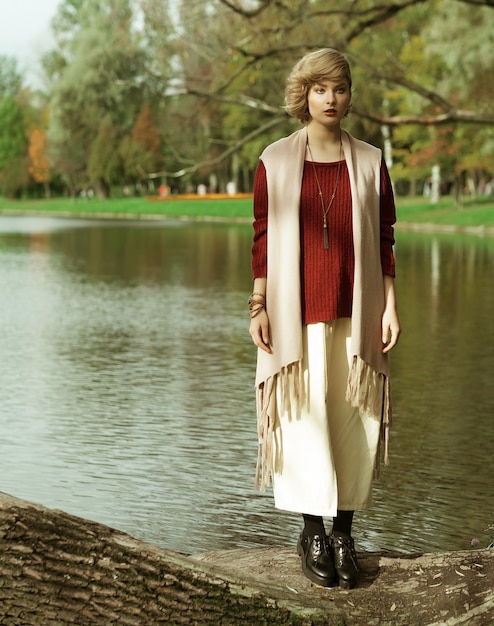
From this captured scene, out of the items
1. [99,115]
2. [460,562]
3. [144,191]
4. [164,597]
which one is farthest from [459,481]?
[144,191]

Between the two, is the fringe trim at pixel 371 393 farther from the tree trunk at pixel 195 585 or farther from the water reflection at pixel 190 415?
the water reflection at pixel 190 415

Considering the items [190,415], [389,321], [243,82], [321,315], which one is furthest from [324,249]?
[243,82]

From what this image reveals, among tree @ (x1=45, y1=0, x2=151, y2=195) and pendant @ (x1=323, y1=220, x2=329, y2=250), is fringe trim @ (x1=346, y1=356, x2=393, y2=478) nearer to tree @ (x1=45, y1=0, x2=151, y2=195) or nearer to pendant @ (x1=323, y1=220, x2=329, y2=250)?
pendant @ (x1=323, y1=220, x2=329, y2=250)

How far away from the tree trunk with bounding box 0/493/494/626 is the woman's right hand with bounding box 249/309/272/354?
Answer: 0.68 meters

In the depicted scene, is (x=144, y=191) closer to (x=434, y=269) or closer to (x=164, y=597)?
(x=434, y=269)

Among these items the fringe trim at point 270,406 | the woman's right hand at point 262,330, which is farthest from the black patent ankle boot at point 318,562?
the woman's right hand at point 262,330

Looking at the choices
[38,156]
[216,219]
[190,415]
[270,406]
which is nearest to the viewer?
[270,406]

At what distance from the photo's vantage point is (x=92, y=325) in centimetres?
1595

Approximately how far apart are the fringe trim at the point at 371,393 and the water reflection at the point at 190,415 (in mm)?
1729

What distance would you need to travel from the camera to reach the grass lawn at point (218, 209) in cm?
4832

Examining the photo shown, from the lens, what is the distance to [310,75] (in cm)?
450

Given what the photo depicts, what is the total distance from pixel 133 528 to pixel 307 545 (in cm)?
212

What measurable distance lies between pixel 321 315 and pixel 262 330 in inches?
7.7

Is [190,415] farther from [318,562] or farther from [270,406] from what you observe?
[318,562]
